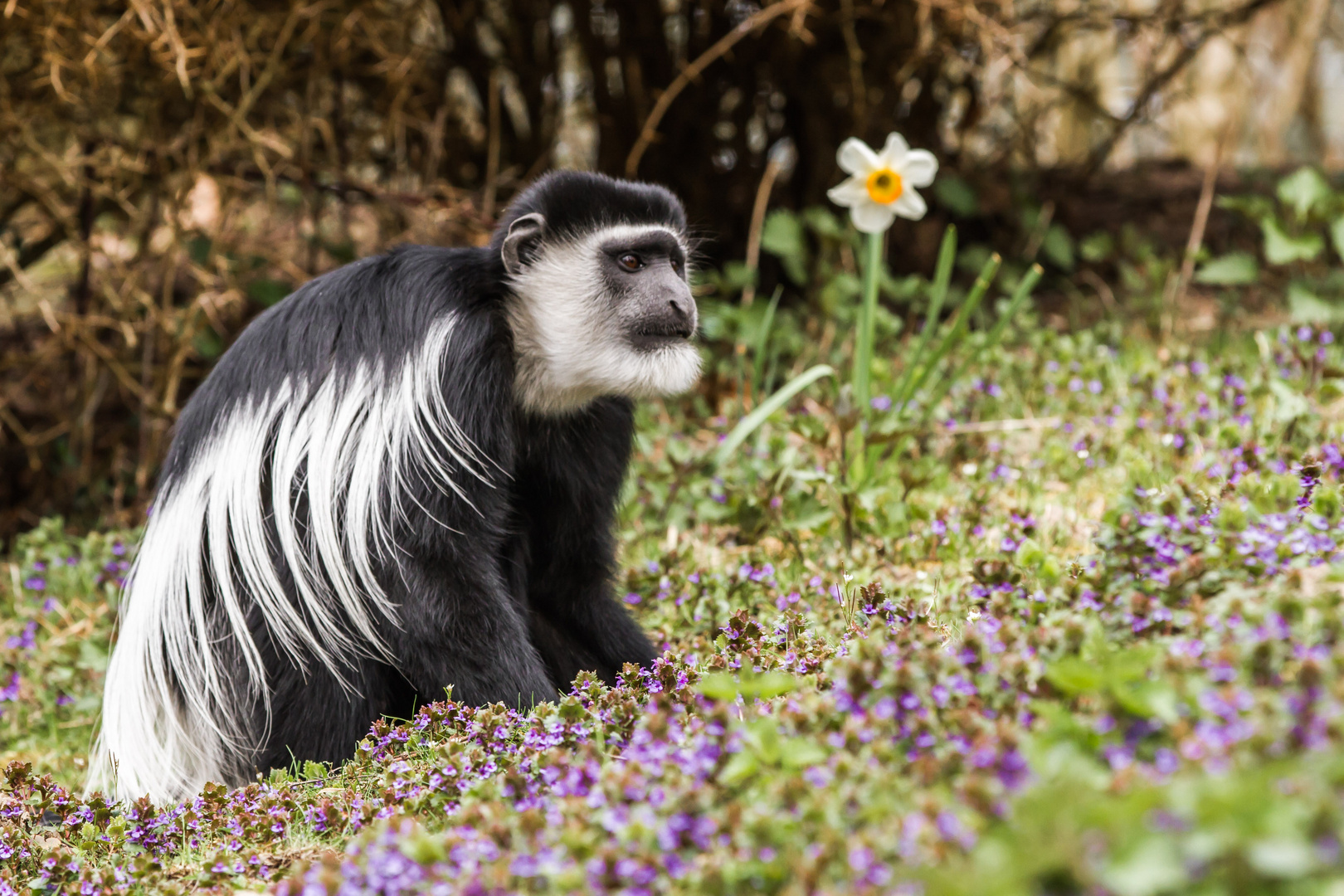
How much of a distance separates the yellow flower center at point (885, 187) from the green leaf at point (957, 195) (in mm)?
1810

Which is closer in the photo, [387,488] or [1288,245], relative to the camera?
[387,488]

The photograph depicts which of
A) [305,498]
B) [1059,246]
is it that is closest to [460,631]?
[305,498]

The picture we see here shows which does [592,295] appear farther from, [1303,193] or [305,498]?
[1303,193]

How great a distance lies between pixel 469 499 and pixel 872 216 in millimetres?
1482

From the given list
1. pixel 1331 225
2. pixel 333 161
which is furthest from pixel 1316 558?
pixel 333 161

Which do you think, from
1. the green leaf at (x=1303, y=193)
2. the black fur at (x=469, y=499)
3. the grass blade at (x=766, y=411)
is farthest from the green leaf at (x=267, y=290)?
the green leaf at (x=1303, y=193)

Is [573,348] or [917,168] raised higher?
[917,168]

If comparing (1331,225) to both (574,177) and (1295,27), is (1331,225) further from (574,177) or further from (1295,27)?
(1295,27)

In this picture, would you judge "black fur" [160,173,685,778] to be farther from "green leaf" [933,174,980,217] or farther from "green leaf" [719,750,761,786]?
"green leaf" [933,174,980,217]

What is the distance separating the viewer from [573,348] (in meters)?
2.49

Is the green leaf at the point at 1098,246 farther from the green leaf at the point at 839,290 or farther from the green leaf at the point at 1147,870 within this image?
the green leaf at the point at 1147,870

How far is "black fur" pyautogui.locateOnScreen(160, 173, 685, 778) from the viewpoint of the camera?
2.25 meters

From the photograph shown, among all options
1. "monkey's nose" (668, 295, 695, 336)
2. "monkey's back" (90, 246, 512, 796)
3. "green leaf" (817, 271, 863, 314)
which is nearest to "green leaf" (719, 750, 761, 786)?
"monkey's back" (90, 246, 512, 796)

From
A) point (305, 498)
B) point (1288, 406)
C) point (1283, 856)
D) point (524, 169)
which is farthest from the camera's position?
point (524, 169)
